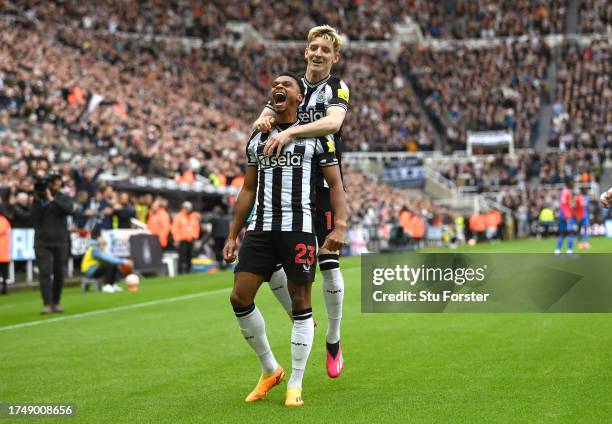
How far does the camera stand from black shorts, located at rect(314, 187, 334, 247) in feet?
24.2

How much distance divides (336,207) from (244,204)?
26.8 inches

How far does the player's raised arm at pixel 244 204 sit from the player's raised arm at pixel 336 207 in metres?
0.52

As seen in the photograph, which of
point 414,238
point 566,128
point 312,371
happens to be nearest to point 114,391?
point 312,371

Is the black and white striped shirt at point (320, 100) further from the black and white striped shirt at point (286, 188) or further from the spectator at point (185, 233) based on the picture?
the spectator at point (185, 233)

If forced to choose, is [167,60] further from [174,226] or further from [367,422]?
[367,422]

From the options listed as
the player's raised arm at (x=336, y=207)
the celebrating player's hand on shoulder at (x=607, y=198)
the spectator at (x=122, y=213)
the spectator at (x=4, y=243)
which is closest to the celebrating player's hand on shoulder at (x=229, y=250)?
the player's raised arm at (x=336, y=207)

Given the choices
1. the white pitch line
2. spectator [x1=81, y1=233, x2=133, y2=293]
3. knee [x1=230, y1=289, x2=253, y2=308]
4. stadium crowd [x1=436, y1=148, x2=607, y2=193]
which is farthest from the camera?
stadium crowd [x1=436, y1=148, x2=607, y2=193]

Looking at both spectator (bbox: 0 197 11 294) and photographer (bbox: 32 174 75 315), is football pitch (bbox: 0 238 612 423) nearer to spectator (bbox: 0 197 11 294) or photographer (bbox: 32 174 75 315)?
photographer (bbox: 32 174 75 315)

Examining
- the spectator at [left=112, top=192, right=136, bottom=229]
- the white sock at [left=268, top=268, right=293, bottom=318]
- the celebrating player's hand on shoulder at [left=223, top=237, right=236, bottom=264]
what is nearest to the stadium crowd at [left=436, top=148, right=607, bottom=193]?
the spectator at [left=112, top=192, right=136, bottom=229]

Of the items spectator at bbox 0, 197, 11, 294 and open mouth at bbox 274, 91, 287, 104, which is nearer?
open mouth at bbox 274, 91, 287, 104

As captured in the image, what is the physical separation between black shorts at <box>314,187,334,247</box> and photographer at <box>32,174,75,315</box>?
733 centimetres

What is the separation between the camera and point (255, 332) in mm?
6562

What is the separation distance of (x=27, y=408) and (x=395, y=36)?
55.1 metres

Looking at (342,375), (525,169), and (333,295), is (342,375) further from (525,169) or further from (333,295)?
(525,169)
